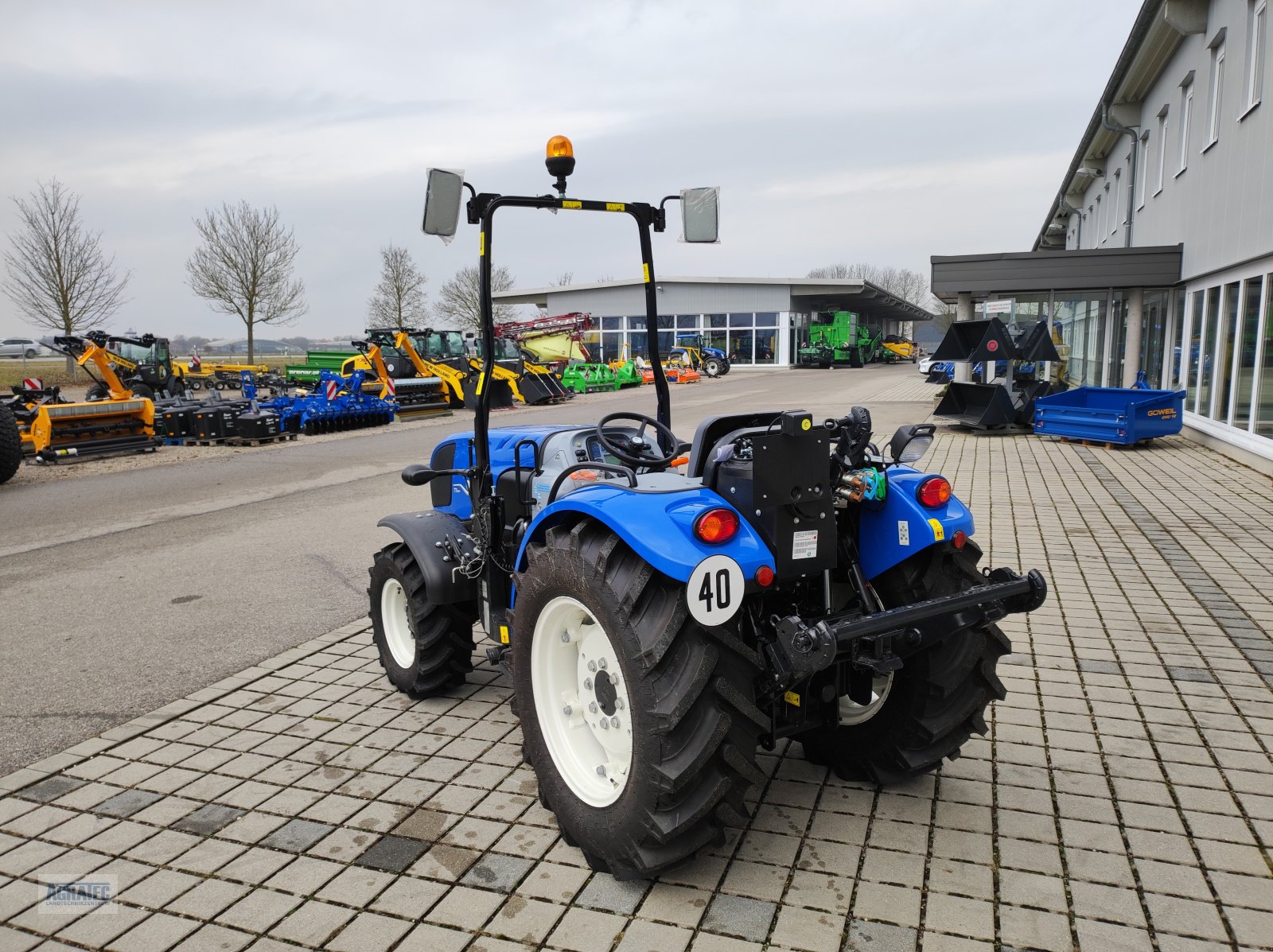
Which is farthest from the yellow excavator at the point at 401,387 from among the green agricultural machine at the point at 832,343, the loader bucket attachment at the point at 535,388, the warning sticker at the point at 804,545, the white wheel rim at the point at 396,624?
the green agricultural machine at the point at 832,343

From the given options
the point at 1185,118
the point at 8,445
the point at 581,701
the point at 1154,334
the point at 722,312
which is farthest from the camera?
the point at 722,312

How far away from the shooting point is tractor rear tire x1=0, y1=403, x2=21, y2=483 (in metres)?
11.1

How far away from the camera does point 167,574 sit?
6.85 metres

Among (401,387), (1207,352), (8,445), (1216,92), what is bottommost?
(8,445)

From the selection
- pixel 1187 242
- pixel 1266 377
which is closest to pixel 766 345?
pixel 1187 242

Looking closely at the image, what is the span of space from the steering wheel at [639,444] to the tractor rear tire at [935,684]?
1085mm

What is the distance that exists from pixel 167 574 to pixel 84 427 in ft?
30.1

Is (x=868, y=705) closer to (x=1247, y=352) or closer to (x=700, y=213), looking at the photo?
(x=700, y=213)

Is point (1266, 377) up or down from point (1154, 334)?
down

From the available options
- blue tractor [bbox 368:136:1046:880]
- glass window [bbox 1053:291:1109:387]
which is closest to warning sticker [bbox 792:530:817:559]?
blue tractor [bbox 368:136:1046:880]

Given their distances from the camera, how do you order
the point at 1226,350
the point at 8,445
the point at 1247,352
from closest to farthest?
the point at 1247,352 → the point at 8,445 → the point at 1226,350

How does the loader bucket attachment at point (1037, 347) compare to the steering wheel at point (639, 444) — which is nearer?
the steering wheel at point (639, 444)

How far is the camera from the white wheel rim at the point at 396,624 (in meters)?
4.41

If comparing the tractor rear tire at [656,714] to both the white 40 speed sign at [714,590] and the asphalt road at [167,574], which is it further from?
the asphalt road at [167,574]
